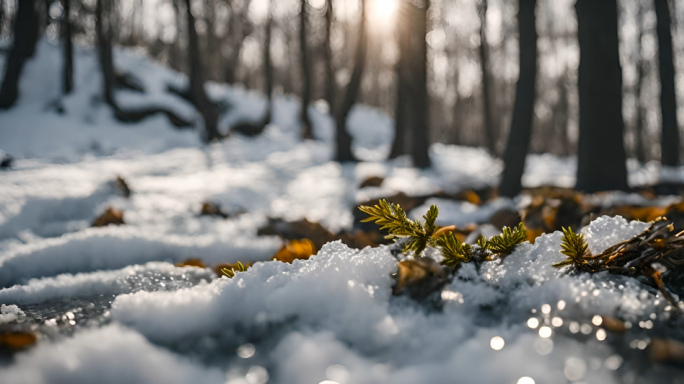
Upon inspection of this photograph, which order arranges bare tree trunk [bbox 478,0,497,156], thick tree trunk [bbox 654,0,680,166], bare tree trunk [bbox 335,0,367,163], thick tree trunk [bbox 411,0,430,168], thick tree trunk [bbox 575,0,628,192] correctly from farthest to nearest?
bare tree trunk [bbox 478,0,497,156]
thick tree trunk [bbox 654,0,680,166]
bare tree trunk [bbox 335,0,367,163]
thick tree trunk [bbox 411,0,430,168]
thick tree trunk [bbox 575,0,628,192]

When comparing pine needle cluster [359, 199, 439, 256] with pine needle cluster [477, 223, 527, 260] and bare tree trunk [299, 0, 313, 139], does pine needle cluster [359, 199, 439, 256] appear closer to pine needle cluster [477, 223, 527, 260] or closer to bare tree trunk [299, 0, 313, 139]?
pine needle cluster [477, 223, 527, 260]

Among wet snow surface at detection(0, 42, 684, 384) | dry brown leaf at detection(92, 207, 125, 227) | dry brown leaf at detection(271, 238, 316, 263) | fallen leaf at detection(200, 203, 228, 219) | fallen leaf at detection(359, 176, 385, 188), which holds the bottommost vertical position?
fallen leaf at detection(359, 176, 385, 188)

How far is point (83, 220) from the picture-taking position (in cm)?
305

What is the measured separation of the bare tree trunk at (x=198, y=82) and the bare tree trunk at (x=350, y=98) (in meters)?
3.57

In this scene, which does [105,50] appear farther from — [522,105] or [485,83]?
[522,105]

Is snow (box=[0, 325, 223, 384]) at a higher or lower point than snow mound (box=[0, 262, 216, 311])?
higher

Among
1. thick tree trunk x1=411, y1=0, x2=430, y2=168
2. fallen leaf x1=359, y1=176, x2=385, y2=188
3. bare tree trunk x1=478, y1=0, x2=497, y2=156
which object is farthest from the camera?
bare tree trunk x1=478, y1=0, x2=497, y2=156

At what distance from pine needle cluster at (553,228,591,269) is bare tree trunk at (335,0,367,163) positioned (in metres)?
7.71

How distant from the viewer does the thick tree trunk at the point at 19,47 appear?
925 centimetres

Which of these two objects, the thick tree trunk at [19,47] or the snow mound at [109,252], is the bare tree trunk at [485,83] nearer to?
the thick tree trunk at [19,47]

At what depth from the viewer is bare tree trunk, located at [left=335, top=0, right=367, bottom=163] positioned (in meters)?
8.32

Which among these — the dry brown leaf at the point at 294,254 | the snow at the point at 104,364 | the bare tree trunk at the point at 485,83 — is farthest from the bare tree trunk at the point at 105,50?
the snow at the point at 104,364

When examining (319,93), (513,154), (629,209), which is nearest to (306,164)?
(513,154)

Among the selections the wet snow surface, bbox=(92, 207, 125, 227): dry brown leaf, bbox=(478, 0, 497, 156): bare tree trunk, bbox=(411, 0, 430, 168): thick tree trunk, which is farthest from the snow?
bbox=(478, 0, 497, 156): bare tree trunk
